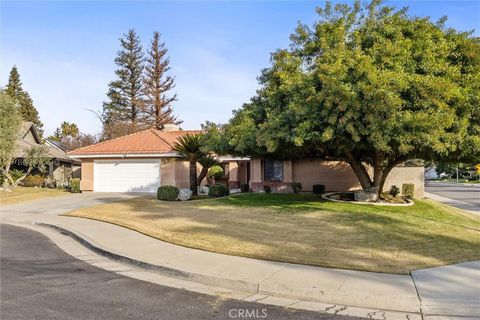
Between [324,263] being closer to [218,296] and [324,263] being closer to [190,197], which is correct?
[218,296]

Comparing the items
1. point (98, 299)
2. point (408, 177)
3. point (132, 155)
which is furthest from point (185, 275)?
point (132, 155)

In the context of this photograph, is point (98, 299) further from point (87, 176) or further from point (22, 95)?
point (22, 95)

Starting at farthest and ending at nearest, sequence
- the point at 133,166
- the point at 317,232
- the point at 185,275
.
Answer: the point at 133,166 < the point at 317,232 < the point at 185,275

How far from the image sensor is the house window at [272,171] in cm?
2644

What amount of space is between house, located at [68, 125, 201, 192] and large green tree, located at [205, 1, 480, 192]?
463 inches

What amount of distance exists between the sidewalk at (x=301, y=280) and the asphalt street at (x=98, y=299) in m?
0.64

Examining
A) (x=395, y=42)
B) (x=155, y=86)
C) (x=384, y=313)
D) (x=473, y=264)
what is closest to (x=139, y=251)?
(x=384, y=313)

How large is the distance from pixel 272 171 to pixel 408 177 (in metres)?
8.06

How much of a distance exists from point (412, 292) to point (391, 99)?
670 cm

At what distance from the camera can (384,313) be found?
18.9 feet

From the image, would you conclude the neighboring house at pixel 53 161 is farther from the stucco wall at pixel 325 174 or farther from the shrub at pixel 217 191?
the stucco wall at pixel 325 174

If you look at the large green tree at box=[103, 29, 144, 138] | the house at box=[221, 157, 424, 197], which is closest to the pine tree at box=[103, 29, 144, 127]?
the large green tree at box=[103, 29, 144, 138]

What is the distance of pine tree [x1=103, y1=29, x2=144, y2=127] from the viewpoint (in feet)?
189

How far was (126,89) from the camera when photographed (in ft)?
191
